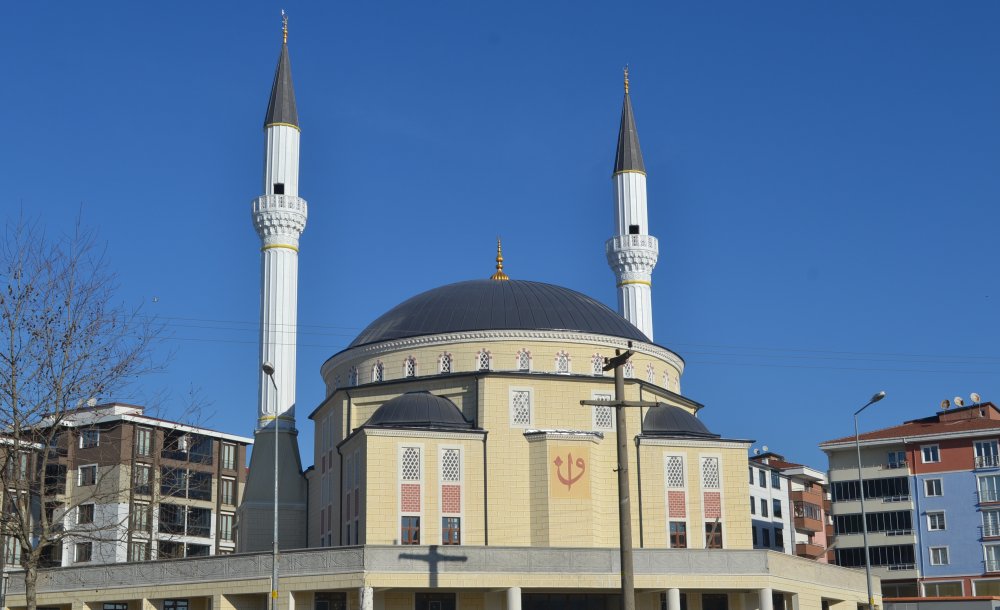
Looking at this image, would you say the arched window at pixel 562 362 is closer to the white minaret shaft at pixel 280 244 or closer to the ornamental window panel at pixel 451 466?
the ornamental window panel at pixel 451 466

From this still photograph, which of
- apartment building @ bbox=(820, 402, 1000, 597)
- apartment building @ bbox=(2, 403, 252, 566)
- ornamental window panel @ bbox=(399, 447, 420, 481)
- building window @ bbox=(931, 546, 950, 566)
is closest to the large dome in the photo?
ornamental window panel @ bbox=(399, 447, 420, 481)

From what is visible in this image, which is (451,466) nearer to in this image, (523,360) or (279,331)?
(523,360)

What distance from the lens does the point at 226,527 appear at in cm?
7438

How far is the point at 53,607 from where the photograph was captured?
137 feet

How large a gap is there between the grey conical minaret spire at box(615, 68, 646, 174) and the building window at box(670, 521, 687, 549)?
2359 cm

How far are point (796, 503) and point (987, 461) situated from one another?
65.4 ft

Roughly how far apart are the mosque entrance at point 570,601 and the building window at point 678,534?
368 cm

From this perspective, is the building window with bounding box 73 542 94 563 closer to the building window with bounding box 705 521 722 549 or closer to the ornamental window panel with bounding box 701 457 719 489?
the ornamental window panel with bounding box 701 457 719 489

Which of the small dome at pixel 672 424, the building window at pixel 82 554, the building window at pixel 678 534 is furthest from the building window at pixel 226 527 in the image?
the building window at pixel 678 534

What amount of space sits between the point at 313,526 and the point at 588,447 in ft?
42.2

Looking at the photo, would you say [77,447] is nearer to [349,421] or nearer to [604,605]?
[349,421]

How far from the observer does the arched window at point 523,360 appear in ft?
150

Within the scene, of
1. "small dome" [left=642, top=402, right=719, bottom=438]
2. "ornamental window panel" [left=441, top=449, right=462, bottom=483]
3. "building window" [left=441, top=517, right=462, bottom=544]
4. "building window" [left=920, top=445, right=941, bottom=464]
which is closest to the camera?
"building window" [left=441, top=517, right=462, bottom=544]

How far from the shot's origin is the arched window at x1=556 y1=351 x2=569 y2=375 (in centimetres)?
4578
